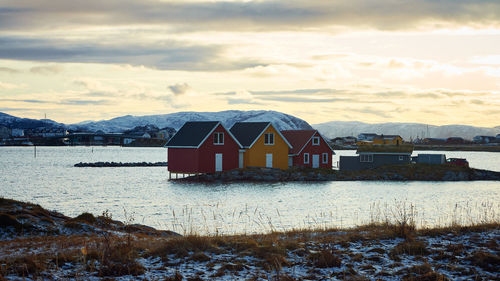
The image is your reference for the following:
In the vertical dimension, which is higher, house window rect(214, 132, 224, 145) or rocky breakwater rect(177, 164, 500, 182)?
house window rect(214, 132, 224, 145)

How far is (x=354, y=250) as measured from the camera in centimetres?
1232

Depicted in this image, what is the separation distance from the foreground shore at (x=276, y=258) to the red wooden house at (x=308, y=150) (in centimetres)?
4734

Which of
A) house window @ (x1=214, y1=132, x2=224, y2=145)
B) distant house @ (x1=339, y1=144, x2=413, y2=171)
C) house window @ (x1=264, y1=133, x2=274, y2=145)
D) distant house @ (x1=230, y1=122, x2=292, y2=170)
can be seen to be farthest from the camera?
distant house @ (x1=339, y1=144, x2=413, y2=171)

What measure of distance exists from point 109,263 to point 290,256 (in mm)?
4103

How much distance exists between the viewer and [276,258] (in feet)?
34.0

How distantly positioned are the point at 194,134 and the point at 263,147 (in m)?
8.67

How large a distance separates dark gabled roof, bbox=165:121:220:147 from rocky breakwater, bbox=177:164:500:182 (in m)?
3.96

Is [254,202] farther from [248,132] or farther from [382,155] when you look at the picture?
[382,155]

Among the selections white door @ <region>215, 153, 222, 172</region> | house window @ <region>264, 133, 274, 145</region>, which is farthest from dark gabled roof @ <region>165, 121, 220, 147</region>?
house window @ <region>264, 133, 274, 145</region>

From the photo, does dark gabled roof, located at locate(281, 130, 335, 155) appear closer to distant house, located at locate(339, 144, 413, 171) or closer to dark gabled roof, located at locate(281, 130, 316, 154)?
dark gabled roof, located at locate(281, 130, 316, 154)

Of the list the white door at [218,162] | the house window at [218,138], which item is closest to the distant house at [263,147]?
the white door at [218,162]

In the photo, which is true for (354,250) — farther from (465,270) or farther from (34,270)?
(34,270)

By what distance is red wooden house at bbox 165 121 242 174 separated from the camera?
5447 centimetres

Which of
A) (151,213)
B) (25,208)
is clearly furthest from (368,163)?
(25,208)
